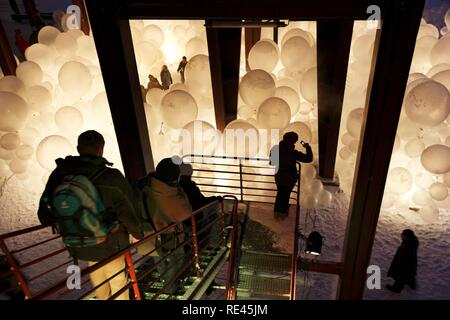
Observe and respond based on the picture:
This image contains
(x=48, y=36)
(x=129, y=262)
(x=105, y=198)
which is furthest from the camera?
(x=48, y=36)

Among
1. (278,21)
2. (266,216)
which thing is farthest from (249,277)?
(278,21)

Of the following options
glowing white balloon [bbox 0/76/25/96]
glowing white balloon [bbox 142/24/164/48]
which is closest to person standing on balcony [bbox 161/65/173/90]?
glowing white balloon [bbox 142/24/164/48]

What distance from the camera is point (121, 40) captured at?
448 centimetres

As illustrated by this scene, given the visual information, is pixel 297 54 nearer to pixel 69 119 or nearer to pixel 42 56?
pixel 69 119

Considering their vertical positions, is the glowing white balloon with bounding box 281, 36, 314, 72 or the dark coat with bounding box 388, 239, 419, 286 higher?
the glowing white balloon with bounding box 281, 36, 314, 72

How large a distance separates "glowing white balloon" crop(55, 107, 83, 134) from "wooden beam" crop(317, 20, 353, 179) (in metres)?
4.16

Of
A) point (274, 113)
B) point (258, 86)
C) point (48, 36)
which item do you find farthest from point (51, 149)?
point (274, 113)

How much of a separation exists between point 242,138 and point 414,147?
10.1ft

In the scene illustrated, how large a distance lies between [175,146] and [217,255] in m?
2.14

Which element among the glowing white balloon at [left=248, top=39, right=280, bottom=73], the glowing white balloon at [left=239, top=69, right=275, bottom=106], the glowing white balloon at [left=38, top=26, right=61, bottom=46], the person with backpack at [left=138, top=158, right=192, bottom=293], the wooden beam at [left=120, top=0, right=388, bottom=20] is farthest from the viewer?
the glowing white balloon at [left=38, top=26, right=61, bottom=46]

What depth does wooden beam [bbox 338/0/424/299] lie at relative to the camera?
3317 mm

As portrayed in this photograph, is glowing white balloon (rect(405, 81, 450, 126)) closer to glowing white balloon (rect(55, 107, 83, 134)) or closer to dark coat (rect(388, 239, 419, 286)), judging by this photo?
dark coat (rect(388, 239, 419, 286))

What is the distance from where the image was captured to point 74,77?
222 inches

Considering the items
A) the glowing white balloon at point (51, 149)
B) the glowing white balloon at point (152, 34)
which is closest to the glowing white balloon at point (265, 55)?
the glowing white balloon at point (152, 34)
